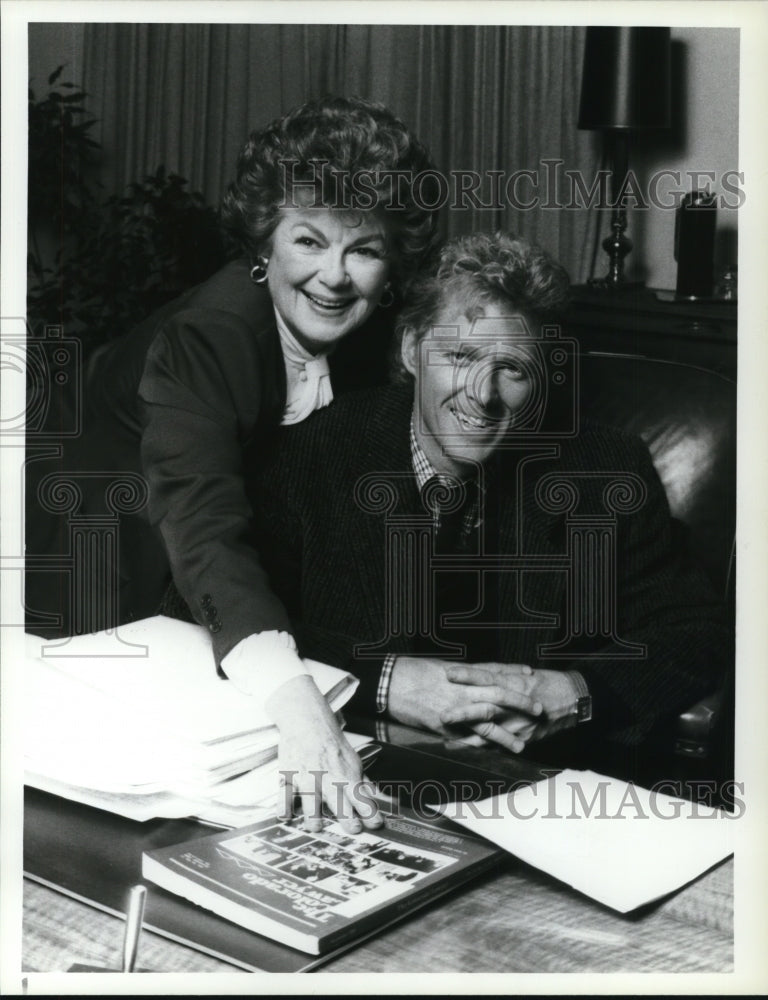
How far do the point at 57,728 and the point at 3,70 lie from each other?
1096 mm

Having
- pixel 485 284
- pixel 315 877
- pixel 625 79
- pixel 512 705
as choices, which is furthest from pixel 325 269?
pixel 315 877

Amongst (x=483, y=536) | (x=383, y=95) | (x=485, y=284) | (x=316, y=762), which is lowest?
(x=316, y=762)

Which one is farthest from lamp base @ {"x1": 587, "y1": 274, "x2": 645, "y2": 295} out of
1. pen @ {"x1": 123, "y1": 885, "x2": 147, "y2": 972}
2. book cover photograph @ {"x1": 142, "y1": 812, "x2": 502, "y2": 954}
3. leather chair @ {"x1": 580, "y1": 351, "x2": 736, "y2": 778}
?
pen @ {"x1": 123, "y1": 885, "x2": 147, "y2": 972}

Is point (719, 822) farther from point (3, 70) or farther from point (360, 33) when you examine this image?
point (3, 70)

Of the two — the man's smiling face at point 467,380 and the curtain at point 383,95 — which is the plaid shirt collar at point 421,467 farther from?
the curtain at point 383,95

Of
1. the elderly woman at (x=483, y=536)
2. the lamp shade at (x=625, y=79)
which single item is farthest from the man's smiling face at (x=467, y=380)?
the lamp shade at (x=625, y=79)

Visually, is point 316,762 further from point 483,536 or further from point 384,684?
point 483,536

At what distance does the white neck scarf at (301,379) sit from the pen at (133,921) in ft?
2.41

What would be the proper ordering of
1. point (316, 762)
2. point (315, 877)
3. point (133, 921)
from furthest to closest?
point (316, 762) → point (315, 877) → point (133, 921)

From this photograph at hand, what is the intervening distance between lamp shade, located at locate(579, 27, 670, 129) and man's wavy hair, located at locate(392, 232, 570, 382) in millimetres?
250

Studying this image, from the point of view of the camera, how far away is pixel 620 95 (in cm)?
173

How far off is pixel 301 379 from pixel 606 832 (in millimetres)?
871

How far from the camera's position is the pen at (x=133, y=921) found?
132 cm

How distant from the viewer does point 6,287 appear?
1.76 meters
